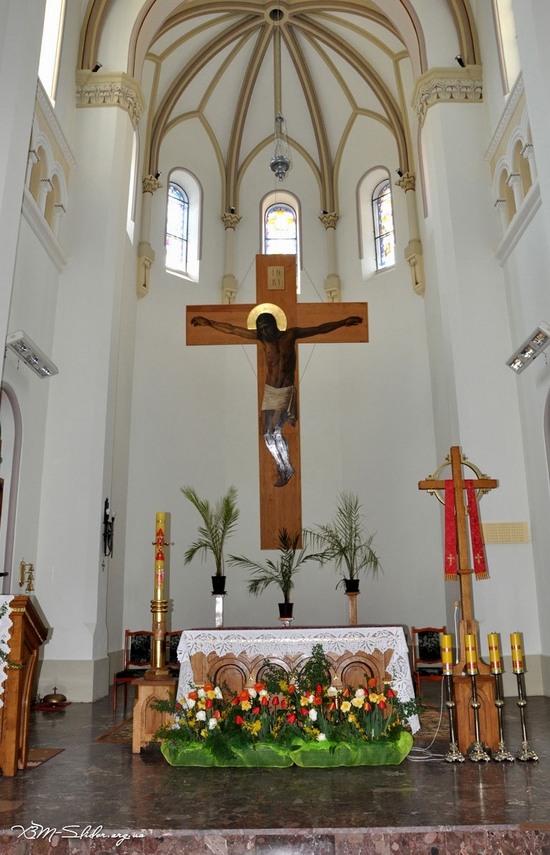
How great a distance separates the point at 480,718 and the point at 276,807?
2116 millimetres

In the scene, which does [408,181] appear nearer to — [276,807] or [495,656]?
[495,656]

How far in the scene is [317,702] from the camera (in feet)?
17.8

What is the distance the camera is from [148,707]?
5887 millimetres

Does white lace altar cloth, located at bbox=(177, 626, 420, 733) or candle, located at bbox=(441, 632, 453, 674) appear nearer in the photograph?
candle, located at bbox=(441, 632, 453, 674)

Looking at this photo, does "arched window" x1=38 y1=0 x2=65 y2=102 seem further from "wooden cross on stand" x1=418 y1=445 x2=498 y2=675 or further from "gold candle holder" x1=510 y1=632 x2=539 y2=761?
"gold candle holder" x1=510 y1=632 x2=539 y2=761

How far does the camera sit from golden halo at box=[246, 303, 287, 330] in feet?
34.3

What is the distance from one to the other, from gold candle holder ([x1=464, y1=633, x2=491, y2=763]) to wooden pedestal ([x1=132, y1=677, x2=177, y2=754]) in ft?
7.84

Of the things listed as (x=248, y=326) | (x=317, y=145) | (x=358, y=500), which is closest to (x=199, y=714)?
(x=248, y=326)

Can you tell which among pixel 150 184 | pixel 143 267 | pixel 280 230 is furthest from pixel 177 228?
pixel 280 230

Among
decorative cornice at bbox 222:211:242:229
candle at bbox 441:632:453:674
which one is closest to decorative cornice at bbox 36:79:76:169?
decorative cornice at bbox 222:211:242:229

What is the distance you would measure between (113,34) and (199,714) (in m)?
10.5

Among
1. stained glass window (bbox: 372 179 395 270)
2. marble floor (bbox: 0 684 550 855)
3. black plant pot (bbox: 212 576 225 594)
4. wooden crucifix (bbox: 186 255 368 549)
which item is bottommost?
marble floor (bbox: 0 684 550 855)

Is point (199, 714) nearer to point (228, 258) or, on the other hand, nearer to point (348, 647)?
point (348, 647)

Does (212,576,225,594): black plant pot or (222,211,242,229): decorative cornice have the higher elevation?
(222,211,242,229): decorative cornice
